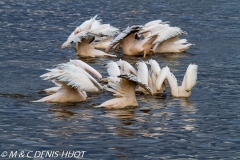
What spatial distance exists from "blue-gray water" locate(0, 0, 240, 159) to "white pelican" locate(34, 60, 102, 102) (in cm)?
18

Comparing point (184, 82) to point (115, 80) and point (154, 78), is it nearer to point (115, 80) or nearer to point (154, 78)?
point (154, 78)

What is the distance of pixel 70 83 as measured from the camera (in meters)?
12.1

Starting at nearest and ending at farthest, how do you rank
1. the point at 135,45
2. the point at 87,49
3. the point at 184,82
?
the point at 184,82
the point at 87,49
the point at 135,45

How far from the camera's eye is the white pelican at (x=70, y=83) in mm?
12180

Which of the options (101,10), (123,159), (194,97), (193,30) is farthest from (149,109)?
(101,10)

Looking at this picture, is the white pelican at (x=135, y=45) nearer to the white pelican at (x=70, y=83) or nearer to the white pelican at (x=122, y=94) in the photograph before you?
the white pelican at (x=70, y=83)

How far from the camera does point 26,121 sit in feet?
37.3

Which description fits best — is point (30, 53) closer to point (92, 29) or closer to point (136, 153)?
point (92, 29)

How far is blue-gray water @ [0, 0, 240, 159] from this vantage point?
1010 centimetres

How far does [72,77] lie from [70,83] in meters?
0.11

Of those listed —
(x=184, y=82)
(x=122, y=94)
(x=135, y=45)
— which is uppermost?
(x=135, y=45)

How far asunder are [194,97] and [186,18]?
11.7 metres

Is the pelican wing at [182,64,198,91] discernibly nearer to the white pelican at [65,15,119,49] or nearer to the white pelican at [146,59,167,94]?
the white pelican at [146,59,167,94]

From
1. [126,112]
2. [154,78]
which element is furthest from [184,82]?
[126,112]
